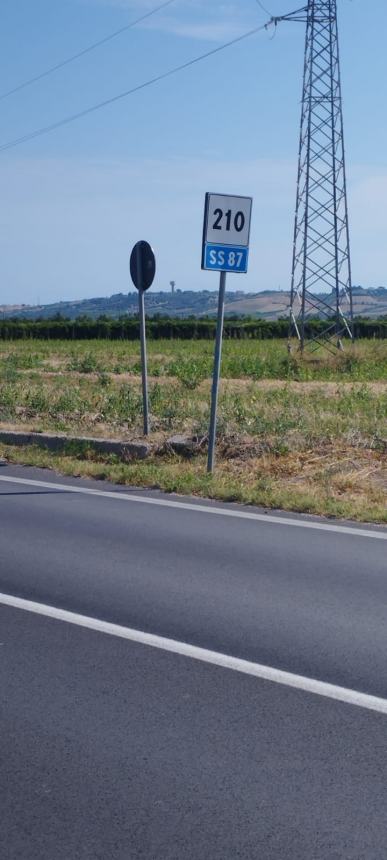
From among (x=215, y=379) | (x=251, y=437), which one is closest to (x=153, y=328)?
(x=251, y=437)

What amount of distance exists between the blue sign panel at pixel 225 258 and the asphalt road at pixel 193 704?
367 cm

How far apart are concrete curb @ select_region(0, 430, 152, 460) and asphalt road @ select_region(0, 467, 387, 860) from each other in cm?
407

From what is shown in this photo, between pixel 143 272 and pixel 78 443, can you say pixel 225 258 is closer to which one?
pixel 143 272

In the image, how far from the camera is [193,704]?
17.8ft

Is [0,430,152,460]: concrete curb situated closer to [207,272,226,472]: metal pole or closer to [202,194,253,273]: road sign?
[207,272,226,472]: metal pole

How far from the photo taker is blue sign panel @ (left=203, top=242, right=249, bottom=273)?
464 inches

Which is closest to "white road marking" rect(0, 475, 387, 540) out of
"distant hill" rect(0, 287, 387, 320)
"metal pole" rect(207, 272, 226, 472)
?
"metal pole" rect(207, 272, 226, 472)

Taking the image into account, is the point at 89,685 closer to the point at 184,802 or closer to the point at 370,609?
the point at 184,802

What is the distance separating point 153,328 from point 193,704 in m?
66.3

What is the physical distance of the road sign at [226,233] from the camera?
1175cm

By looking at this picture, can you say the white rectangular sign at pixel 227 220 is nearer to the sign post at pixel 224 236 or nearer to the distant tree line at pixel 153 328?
the sign post at pixel 224 236

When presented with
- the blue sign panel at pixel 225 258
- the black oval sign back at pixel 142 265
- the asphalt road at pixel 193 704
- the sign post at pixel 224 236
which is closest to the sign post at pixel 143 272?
the black oval sign back at pixel 142 265

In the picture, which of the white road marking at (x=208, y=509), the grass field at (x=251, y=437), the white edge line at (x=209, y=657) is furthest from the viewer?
the grass field at (x=251, y=437)

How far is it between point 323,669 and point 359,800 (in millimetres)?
1577
